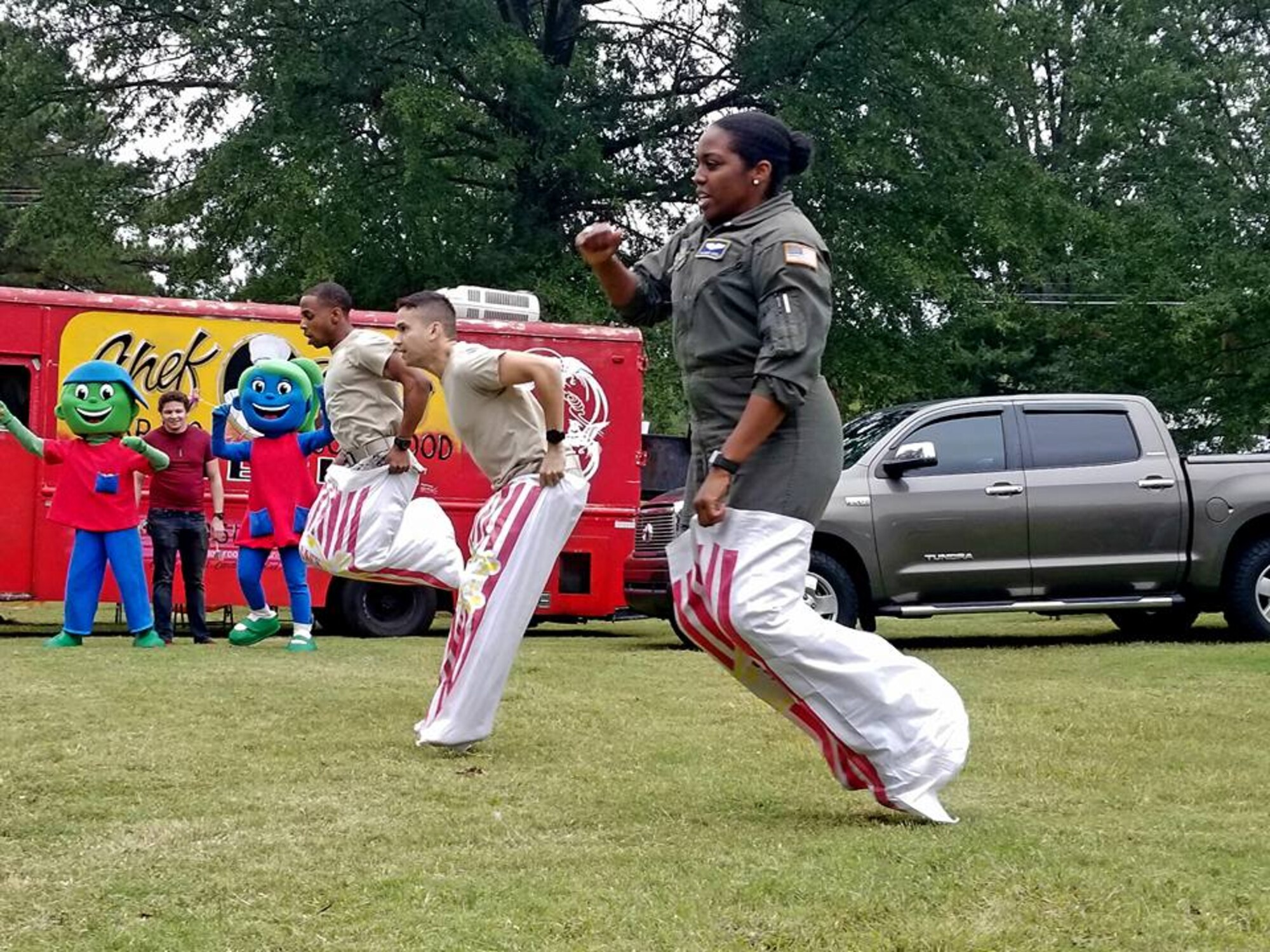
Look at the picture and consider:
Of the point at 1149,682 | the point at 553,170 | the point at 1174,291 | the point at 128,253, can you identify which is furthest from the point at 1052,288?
the point at 1149,682

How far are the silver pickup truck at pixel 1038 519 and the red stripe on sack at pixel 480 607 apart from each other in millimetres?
5906

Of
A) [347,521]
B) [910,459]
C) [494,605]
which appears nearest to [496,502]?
[494,605]

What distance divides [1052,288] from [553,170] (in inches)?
588

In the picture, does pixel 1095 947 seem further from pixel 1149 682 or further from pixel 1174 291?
pixel 1174 291

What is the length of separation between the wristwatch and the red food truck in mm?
8245

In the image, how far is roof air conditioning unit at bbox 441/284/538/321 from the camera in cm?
1542

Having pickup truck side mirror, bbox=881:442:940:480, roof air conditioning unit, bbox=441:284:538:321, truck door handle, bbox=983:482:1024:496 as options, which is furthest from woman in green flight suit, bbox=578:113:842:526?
roof air conditioning unit, bbox=441:284:538:321

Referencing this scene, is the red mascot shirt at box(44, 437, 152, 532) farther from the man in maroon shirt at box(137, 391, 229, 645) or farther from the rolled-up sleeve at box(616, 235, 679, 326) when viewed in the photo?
the rolled-up sleeve at box(616, 235, 679, 326)

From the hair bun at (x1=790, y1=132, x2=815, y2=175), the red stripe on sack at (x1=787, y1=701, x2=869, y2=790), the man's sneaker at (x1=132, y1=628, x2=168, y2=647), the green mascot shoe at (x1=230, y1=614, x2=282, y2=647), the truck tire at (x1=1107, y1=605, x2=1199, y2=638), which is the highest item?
the hair bun at (x1=790, y1=132, x2=815, y2=175)

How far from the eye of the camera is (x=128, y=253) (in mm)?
25984

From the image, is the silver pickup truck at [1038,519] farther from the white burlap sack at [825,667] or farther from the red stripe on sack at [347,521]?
the white burlap sack at [825,667]

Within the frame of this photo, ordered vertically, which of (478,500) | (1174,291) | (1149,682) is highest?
(1174,291)

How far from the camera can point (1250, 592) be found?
511 inches

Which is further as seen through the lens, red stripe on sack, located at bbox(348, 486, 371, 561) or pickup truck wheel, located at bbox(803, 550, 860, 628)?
pickup truck wheel, located at bbox(803, 550, 860, 628)
